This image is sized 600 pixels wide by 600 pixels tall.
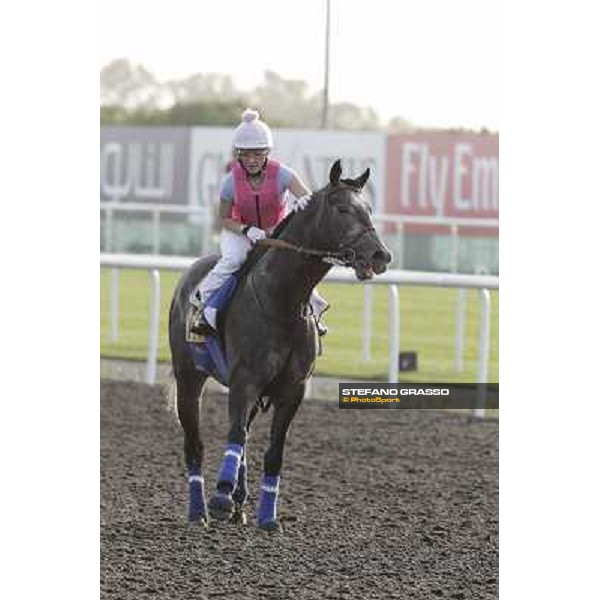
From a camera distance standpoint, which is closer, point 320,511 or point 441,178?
point 320,511

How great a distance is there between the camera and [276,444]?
606cm

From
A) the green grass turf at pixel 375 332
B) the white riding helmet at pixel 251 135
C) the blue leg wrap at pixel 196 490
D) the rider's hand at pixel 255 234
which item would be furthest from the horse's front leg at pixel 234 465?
the green grass turf at pixel 375 332

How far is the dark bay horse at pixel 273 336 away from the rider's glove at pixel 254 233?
32 millimetres

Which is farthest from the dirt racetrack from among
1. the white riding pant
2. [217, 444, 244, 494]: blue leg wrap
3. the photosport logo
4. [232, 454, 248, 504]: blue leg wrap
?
the white riding pant

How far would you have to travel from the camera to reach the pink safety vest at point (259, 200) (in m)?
5.61

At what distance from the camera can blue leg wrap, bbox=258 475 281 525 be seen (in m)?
6.08

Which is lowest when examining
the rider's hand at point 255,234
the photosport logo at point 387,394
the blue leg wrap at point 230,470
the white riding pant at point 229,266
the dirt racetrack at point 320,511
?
the dirt racetrack at point 320,511

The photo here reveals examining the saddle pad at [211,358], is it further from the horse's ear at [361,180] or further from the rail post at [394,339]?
the rail post at [394,339]

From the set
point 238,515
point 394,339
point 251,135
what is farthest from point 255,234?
point 394,339

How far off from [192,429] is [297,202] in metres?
1.13

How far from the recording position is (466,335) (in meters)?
14.0

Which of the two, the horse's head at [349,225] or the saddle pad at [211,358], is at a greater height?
the horse's head at [349,225]

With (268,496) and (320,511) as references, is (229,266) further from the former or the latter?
(320,511)

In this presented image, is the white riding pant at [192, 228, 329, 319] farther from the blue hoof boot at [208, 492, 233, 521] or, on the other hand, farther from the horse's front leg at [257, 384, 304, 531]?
the blue hoof boot at [208, 492, 233, 521]
